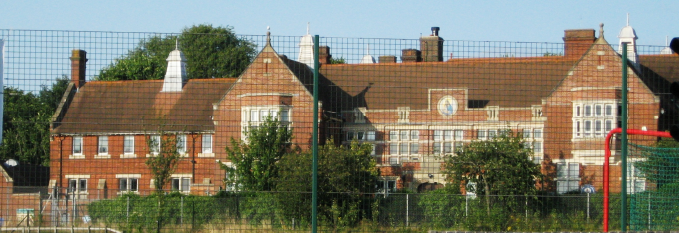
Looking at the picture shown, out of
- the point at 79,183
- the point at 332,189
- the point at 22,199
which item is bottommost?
the point at 22,199

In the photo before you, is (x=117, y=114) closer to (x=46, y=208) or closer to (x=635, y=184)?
(x=46, y=208)

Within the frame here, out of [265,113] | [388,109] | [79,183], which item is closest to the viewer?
[388,109]

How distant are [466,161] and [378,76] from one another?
75.7 inches

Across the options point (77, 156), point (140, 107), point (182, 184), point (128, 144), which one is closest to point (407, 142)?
point (140, 107)

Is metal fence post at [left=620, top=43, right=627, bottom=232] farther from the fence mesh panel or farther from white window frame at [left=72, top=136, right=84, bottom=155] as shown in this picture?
white window frame at [left=72, top=136, right=84, bottom=155]

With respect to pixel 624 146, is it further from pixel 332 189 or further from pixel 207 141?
pixel 207 141

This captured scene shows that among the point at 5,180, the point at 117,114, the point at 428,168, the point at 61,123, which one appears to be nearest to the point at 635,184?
the point at 428,168

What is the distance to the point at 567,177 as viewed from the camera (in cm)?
1148

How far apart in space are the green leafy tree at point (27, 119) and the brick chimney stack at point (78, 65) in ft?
0.75

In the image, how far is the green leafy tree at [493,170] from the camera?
422 inches

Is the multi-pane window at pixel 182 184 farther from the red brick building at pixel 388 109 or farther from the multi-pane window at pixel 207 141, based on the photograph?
the multi-pane window at pixel 207 141

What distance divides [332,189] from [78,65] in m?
3.81

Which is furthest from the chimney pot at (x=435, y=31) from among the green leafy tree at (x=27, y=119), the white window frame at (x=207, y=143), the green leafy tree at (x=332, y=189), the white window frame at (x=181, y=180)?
the green leafy tree at (x=27, y=119)

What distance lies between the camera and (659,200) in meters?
11.1
